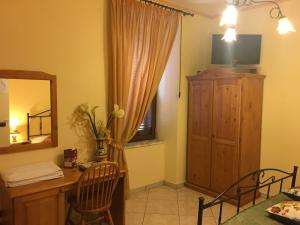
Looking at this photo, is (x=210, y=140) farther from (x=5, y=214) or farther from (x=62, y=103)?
(x=5, y=214)

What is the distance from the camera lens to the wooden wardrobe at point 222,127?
3352 millimetres

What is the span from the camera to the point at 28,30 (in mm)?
2521

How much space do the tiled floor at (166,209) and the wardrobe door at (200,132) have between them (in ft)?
0.92

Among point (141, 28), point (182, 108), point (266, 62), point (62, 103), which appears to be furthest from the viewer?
point (182, 108)

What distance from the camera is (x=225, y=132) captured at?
11.5 feet

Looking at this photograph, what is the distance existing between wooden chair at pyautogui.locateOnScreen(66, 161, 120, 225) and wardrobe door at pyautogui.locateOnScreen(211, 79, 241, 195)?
1.66 meters

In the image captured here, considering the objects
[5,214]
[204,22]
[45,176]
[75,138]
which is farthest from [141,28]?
[5,214]

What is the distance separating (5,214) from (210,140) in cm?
259

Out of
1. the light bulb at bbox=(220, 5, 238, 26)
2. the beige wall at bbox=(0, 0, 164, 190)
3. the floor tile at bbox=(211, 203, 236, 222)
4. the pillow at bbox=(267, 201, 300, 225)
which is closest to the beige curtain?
the beige wall at bbox=(0, 0, 164, 190)

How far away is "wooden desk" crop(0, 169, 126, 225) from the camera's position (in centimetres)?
206

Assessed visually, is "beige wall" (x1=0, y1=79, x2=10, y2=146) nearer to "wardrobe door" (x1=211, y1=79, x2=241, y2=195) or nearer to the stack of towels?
the stack of towels

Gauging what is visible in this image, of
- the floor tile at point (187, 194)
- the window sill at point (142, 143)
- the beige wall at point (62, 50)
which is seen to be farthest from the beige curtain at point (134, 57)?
the floor tile at point (187, 194)

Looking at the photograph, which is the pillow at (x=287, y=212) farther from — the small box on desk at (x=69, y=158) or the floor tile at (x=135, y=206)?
the small box on desk at (x=69, y=158)

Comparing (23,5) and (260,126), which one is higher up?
(23,5)
